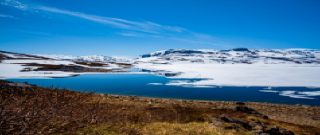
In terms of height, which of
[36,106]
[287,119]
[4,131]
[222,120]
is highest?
[36,106]

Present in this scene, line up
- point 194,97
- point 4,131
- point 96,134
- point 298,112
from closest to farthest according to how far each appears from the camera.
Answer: point 4,131
point 96,134
point 298,112
point 194,97

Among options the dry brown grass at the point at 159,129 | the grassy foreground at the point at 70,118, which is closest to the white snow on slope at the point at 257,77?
the grassy foreground at the point at 70,118

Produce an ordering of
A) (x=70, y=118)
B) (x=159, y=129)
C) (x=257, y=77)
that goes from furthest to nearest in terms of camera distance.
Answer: (x=257, y=77)
(x=159, y=129)
(x=70, y=118)

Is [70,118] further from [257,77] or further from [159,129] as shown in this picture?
[257,77]

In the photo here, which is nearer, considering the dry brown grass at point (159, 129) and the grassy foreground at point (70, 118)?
the grassy foreground at point (70, 118)

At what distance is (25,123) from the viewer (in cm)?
410

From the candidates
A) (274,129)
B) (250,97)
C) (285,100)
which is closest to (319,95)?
(285,100)

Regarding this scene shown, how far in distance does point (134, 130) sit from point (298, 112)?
560 inches

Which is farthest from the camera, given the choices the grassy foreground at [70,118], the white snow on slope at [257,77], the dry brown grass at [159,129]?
the white snow on slope at [257,77]

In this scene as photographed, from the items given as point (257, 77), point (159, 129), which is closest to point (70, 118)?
point (159, 129)

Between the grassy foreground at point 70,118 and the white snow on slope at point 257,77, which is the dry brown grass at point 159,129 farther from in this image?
the white snow on slope at point 257,77

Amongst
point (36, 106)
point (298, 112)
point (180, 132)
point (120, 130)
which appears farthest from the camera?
point (298, 112)

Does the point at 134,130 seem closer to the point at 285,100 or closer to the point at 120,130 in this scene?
the point at 120,130

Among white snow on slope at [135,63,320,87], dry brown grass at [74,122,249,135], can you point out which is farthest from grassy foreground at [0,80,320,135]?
white snow on slope at [135,63,320,87]
